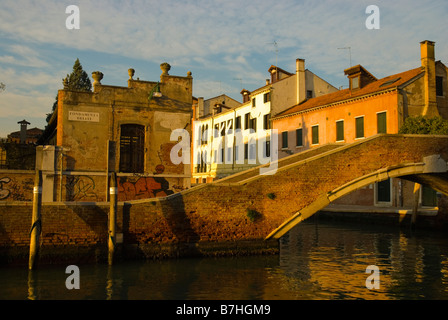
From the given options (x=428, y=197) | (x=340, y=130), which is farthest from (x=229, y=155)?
(x=428, y=197)

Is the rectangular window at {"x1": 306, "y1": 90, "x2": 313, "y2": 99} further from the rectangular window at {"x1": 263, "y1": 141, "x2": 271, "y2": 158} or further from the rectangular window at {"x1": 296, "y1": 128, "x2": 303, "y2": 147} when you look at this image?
the rectangular window at {"x1": 263, "y1": 141, "x2": 271, "y2": 158}

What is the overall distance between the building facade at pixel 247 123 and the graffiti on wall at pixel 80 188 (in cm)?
1966

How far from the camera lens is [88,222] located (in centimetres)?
1153

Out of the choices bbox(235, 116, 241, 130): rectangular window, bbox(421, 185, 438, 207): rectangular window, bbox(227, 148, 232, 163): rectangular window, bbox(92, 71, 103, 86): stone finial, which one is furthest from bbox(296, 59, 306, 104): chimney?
bbox(92, 71, 103, 86): stone finial

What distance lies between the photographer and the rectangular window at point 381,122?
2381 cm

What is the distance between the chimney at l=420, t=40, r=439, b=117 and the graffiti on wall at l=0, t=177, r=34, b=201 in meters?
20.6

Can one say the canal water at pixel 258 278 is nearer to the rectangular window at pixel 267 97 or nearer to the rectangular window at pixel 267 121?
the rectangular window at pixel 267 121

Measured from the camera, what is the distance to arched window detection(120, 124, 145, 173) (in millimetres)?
16250

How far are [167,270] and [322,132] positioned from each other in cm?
1960

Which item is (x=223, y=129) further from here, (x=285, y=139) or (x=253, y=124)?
(x=285, y=139)

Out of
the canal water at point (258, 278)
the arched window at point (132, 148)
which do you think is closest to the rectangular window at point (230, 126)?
the arched window at point (132, 148)

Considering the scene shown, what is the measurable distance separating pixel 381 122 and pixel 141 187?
49.4 feet

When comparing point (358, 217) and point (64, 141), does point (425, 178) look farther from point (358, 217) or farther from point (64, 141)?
point (64, 141)

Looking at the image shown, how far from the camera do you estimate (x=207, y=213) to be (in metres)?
12.6
